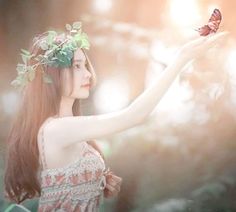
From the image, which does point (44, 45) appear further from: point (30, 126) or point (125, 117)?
point (125, 117)

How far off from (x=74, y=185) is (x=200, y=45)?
3.06ft

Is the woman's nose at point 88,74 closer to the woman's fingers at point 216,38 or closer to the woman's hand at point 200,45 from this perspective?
the woman's hand at point 200,45

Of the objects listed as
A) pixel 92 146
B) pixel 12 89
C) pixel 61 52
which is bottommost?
pixel 92 146

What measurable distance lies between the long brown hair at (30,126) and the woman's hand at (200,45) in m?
0.47

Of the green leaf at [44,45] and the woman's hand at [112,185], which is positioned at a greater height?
the green leaf at [44,45]

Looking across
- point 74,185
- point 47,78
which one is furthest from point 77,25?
point 74,185

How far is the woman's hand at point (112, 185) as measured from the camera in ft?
9.27

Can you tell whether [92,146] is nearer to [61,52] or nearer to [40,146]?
[40,146]

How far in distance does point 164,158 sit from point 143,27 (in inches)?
26.2

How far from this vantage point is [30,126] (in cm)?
277

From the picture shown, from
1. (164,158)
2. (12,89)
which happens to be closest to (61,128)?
(12,89)

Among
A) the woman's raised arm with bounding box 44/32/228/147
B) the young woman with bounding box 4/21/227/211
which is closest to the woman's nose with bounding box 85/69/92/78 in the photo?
the young woman with bounding box 4/21/227/211

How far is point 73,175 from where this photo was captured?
8.94 feet

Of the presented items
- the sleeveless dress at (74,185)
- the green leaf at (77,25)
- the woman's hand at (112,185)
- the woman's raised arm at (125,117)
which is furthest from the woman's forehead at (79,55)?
the woman's hand at (112,185)
